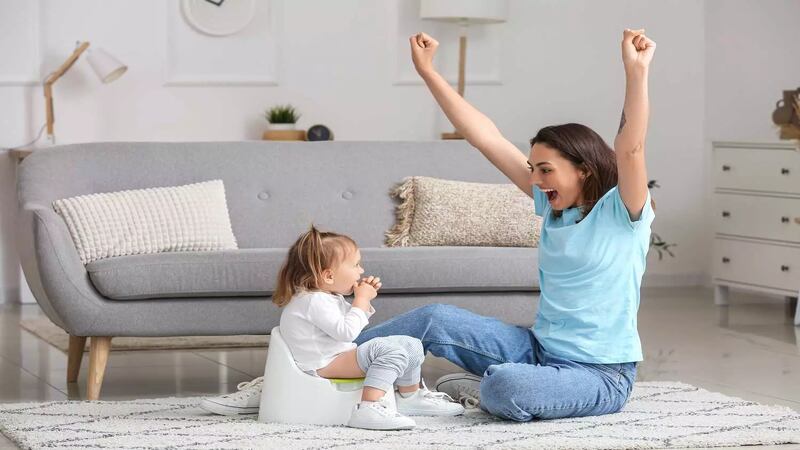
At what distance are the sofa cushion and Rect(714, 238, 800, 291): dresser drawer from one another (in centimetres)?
205

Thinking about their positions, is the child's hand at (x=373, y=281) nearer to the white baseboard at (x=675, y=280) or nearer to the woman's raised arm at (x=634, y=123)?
the woman's raised arm at (x=634, y=123)

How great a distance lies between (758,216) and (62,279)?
11.1ft

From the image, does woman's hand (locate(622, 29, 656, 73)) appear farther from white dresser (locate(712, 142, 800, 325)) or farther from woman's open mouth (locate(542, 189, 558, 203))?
white dresser (locate(712, 142, 800, 325))

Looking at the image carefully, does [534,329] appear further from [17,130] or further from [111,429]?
[17,130]

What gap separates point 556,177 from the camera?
3.09 meters

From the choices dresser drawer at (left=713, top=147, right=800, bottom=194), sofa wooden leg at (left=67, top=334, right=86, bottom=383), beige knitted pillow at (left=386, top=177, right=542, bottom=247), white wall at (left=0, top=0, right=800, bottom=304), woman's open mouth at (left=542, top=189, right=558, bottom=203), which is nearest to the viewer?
woman's open mouth at (left=542, top=189, right=558, bottom=203)

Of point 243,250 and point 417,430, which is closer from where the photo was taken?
point 417,430

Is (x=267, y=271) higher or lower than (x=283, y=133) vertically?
lower

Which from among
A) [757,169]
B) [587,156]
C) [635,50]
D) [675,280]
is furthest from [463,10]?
[635,50]

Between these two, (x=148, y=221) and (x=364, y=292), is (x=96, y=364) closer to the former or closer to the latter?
(x=148, y=221)

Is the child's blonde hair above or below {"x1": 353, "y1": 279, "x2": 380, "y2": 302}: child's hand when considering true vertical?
above

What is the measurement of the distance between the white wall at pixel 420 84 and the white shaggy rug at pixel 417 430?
2856 millimetres

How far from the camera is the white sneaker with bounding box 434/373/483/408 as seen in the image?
3.34 meters

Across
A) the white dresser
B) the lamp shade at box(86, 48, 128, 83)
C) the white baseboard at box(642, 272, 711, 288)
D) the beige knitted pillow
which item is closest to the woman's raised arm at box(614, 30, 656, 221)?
the beige knitted pillow
